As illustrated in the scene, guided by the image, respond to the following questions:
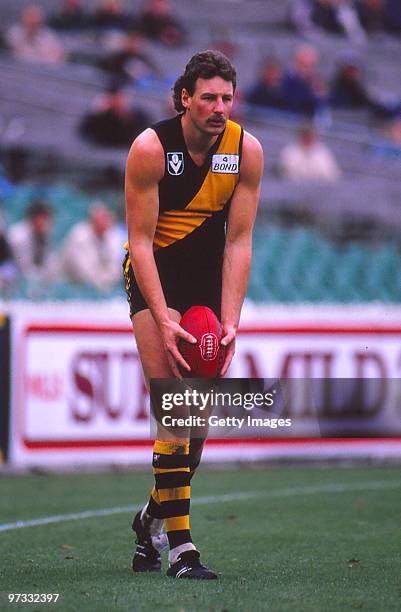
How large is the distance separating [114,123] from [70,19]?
11.8 ft

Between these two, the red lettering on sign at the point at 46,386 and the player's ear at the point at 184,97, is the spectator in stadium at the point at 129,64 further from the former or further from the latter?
the player's ear at the point at 184,97

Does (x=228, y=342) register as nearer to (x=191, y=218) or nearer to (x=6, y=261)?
(x=191, y=218)

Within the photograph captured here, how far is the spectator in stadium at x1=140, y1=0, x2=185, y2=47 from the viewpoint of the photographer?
17625mm

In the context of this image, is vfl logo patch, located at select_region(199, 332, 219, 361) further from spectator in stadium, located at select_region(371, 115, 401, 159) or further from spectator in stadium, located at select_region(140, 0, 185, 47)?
spectator in stadium, located at select_region(140, 0, 185, 47)

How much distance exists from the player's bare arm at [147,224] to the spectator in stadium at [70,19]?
1248 cm

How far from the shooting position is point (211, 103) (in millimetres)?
5332

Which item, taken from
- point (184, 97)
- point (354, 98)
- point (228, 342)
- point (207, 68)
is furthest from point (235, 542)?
point (354, 98)

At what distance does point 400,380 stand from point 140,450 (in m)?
2.07

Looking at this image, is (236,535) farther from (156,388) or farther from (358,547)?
(156,388)

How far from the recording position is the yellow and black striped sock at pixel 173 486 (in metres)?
5.45

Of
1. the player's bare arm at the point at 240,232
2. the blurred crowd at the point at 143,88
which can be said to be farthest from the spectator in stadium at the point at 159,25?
the player's bare arm at the point at 240,232

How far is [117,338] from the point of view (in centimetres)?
1057

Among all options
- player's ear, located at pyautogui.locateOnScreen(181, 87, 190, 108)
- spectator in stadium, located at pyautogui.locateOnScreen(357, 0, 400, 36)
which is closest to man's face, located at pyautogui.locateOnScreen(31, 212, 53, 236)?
player's ear, located at pyautogui.locateOnScreen(181, 87, 190, 108)

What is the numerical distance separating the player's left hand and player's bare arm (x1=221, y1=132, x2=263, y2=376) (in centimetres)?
5
